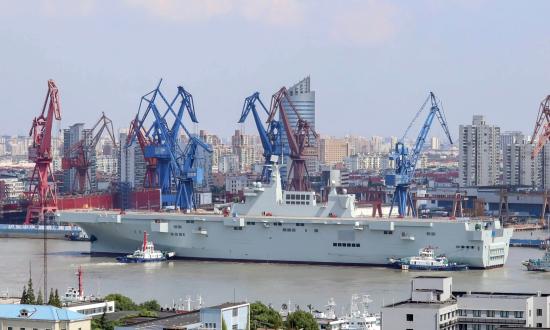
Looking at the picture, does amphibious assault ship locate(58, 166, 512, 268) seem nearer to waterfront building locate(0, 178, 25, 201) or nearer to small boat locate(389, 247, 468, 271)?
small boat locate(389, 247, 468, 271)

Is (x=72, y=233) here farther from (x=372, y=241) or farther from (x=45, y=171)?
(x=372, y=241)

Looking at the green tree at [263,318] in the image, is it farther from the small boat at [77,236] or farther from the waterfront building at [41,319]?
the small boat at [77,236]

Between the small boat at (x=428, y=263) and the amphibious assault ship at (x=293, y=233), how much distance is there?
385mm

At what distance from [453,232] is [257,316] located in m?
14.3

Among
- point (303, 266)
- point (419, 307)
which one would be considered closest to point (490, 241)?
point (303, 266)

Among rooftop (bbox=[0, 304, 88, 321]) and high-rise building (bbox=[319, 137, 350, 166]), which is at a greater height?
high-rise building (bbox=[319, 137, 350, 166])

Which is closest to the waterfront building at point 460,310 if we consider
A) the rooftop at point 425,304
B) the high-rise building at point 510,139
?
the rooftop at point 425,304

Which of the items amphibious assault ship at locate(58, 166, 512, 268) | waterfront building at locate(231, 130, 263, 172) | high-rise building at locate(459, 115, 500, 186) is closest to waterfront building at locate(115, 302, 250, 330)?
amphibious assault ship at locate(58, 166, 512, 268)

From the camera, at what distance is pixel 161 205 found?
181 ft

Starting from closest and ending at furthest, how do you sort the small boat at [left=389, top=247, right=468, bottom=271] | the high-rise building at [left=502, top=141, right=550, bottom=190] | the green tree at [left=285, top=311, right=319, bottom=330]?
the green tree at [left=285, top=311, right=319, bottom=330]
the small boat at [left=389, top=247, right=468, bottom=271]
the high-rise building at [left=502, top=141, right=550, bottom=190]

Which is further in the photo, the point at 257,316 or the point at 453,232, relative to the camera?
the point at 453,232

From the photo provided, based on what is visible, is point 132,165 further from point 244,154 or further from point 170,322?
point 170,322

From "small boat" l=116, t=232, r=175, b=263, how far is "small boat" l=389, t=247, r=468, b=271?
5.74 m

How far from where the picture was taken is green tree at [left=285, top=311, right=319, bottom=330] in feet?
Result: 72.8
